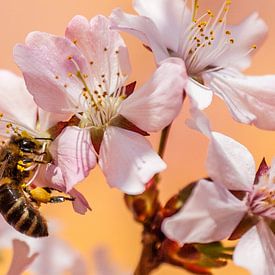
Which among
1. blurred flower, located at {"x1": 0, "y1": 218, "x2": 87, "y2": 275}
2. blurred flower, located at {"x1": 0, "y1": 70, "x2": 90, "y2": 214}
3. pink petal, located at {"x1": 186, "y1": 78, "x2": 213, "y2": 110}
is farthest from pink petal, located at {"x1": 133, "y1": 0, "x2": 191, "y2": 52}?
blurred flower, located at {"x1": 0, "y1": 218, "x2": 87, "y2": 275}

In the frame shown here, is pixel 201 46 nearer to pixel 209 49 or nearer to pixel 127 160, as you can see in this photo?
pixel 209 49

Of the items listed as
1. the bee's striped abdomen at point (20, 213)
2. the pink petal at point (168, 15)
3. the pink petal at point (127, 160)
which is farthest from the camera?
the pink petal at point (168, 15)

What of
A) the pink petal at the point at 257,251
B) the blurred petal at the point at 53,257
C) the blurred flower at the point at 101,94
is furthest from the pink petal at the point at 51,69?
the blurred petal at the point at 53,257

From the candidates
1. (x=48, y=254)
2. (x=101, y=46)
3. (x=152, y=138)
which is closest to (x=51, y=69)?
(x=101, y=46)

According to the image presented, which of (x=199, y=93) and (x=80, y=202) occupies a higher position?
(x=199, y=93)

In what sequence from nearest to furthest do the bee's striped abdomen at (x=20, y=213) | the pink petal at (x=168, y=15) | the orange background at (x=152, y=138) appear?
the bee's striped abdomen at (x=20, y=213)
the pink petal at (x=168, y=15)
the orange background at (x=152, y=138)

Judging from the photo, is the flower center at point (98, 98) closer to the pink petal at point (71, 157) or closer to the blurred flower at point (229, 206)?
the pink petal at point (71, 157)

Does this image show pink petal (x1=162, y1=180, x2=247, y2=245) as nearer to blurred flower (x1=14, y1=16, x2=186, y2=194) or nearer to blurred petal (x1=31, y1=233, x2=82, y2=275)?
blurred flower (x1=14, y1=16, x2=186, y2=194)
